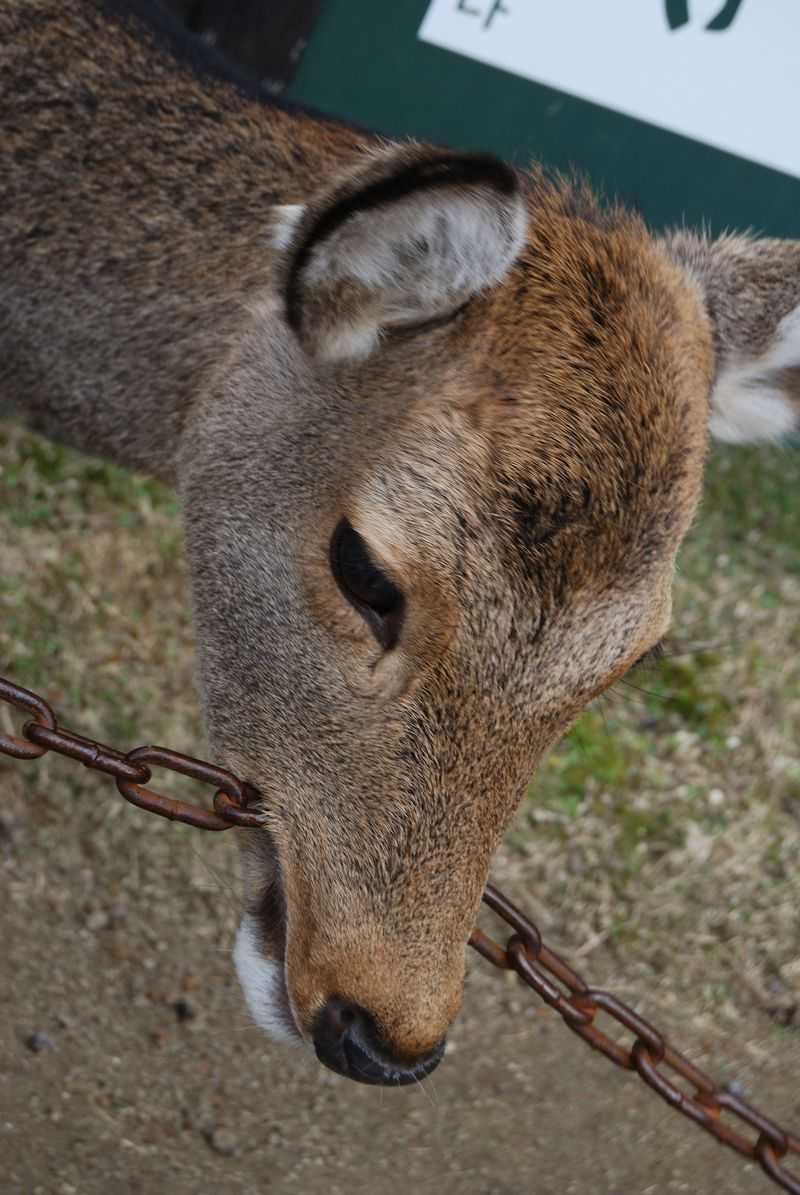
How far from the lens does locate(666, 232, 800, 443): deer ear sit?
3.39 metres

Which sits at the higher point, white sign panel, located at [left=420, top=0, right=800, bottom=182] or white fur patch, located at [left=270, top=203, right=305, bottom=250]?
white sign panel, located at [left=420, top=0, right=800, bottom=182]

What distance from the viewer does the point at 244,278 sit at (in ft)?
11.3

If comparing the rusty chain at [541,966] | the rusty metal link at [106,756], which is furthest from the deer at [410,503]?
the rusty metal link at [106,756]

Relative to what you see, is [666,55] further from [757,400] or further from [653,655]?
[653,655]

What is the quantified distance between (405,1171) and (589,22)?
3.46 meters

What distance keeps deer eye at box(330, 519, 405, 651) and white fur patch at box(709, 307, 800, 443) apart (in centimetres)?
123

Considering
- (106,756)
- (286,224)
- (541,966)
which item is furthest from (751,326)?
(106,756)

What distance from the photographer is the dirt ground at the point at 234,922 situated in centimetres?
351

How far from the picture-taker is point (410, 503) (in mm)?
2619

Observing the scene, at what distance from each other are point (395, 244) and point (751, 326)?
1074 millimetres

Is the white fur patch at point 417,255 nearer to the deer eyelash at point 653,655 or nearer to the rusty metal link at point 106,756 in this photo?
the deer eyelash at point 653,655

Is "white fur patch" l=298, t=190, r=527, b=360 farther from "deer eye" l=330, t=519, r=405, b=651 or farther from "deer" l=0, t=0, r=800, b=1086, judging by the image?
"deer eye" l=330, t=519, r=405, b=651

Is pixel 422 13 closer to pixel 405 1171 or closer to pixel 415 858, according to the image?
pixel 415 858

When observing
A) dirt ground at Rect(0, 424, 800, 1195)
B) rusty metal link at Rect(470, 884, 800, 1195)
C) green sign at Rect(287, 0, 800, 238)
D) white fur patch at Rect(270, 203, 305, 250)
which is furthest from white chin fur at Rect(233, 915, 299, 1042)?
green sign at Rect(287, 0, 800, 238)
